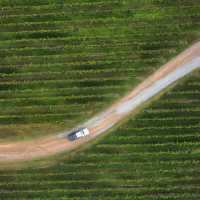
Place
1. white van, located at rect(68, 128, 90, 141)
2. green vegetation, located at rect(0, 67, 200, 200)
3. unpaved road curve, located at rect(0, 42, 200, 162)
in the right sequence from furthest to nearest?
unpaved road curve, located at rect(0, 42, 200, 162) < green vegetation, located at rect(0, 67, 200, 200) < white van, located at rect(68, 128, 90, 141)

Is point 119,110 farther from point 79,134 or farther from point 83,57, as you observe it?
point 83,57

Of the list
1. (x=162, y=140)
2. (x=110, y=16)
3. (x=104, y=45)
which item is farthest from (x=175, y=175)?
(x=110, y=16)

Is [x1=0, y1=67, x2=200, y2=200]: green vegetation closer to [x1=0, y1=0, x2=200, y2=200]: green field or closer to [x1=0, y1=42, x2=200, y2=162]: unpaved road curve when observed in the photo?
[x1=0, y1=0, x2=200, y2=200]: green field

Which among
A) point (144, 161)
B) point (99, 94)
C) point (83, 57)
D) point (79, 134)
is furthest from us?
point (83, 57)

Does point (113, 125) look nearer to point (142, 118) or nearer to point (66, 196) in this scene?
→ point (142, 118)

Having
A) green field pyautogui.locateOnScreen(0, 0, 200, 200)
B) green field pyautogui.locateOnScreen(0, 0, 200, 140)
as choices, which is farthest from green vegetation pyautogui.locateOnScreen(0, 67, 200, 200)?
green field pyautogui.locateOnScreen(0, 0, 200, 140)

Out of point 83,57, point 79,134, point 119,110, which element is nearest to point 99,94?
point 119,110
